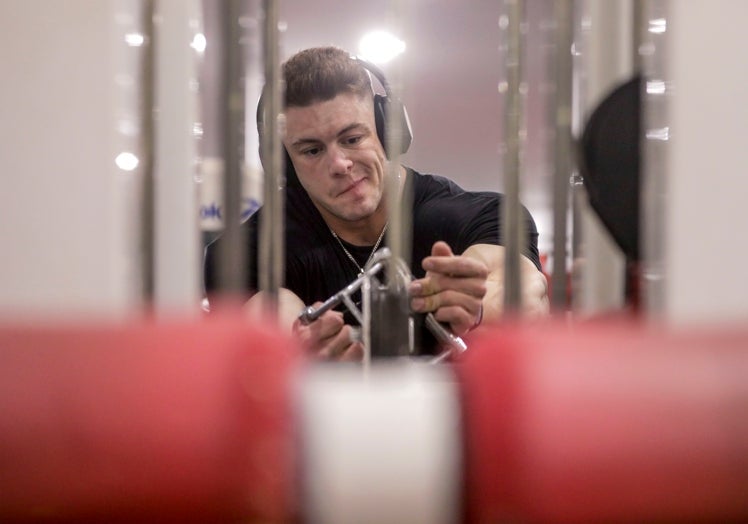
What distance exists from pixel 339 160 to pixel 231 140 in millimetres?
566

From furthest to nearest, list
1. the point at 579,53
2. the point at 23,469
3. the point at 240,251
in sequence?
the point at 579,53 < the point at 240,251 < the point at 23,469

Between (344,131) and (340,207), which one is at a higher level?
(344,131)

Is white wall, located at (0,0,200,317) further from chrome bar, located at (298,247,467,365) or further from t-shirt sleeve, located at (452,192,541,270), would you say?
t-shirt sleeve, located at (452,192,541,270)

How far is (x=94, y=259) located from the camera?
2.64 feet

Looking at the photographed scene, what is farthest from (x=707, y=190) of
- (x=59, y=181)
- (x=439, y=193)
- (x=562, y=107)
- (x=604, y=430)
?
(x=59, y=181)

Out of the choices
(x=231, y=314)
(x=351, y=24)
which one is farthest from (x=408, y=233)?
(x=351, y=24)

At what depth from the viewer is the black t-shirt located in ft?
4.18

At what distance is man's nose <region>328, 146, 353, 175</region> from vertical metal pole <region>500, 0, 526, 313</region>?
49 cm

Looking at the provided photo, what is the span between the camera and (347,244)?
1.29 m

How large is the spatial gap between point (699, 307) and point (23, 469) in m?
0.68

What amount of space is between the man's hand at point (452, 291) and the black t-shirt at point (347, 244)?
20 cm

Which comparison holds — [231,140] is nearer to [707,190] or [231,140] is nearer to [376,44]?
[707,190]

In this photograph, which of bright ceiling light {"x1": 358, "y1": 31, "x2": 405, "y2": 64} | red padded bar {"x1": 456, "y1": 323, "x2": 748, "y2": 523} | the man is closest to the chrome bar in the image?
the man

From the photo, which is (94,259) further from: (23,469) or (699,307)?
(699,307)
